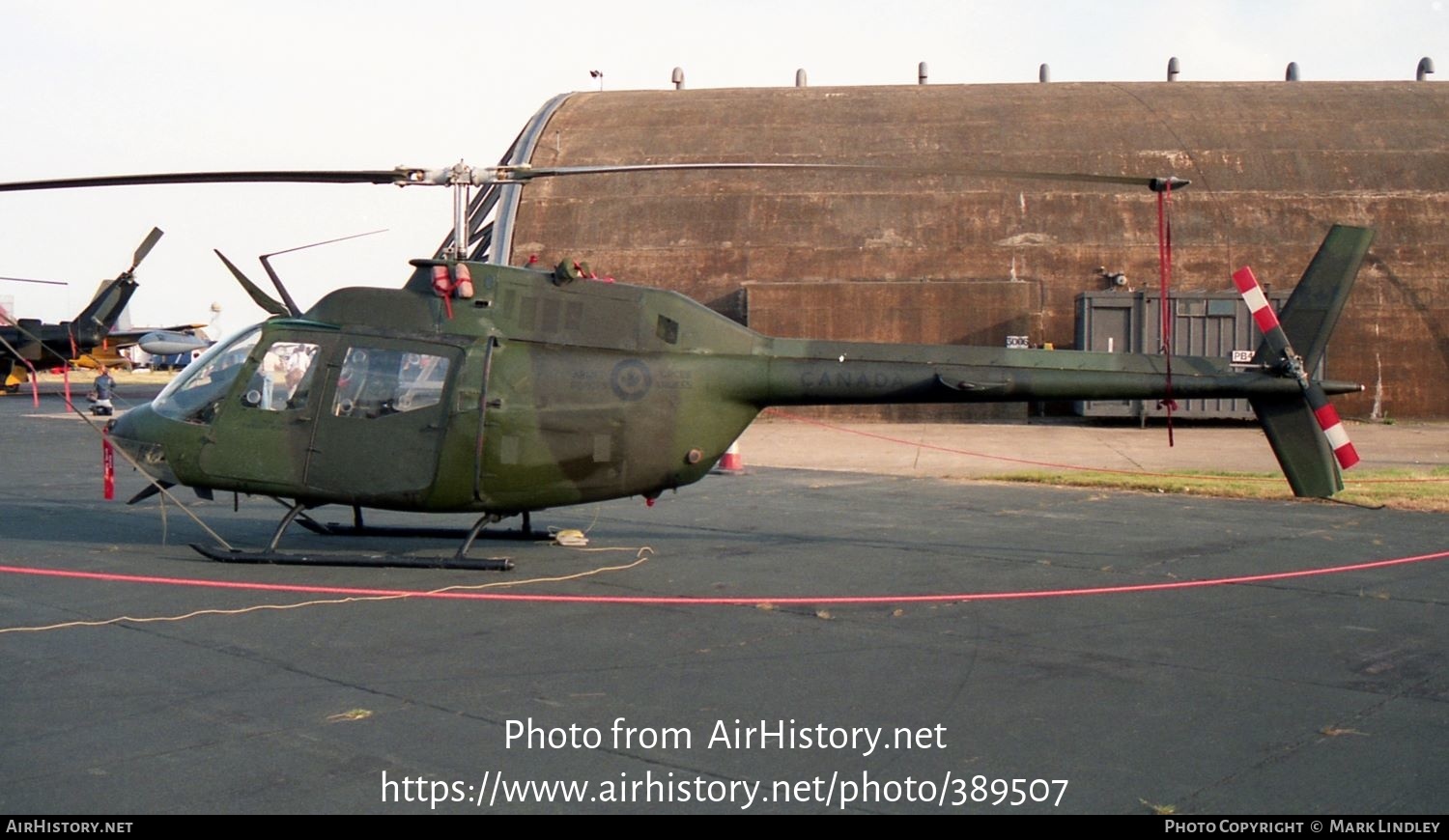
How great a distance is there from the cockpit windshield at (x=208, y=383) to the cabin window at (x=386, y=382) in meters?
1.05

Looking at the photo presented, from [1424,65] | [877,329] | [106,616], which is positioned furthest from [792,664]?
[1424,65]

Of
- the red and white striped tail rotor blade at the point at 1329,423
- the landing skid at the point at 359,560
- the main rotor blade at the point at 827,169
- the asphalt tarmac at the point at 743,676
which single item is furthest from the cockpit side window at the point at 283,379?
the red and white striped tail rotor blade at the point at 1329,423

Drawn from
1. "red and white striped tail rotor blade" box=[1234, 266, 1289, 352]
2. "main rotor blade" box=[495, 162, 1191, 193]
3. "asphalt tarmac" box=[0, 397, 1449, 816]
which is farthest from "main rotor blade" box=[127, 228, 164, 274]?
"red and white striped tail rotor blade" box=[1234, 266, 1289, 352]

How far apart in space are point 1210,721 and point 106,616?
24.1ft

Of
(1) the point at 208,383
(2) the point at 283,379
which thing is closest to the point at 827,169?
(2) the point at 283,379

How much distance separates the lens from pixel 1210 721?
21.4 feet

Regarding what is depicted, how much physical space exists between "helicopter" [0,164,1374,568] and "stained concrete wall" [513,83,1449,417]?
1948 centimetres

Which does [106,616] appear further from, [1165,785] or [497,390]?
[1165,785]

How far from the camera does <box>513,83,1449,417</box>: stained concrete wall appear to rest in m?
31.0

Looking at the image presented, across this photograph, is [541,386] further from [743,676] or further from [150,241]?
[150,241]

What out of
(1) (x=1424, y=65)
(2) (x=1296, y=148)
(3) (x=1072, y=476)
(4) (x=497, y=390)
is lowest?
(3) (x=1072, y=476)

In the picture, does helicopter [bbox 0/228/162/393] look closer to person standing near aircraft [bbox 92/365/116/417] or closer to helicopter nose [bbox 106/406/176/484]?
person standing near aircraft [bbox 92/365/116/417]

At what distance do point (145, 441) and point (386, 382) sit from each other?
2.36 m

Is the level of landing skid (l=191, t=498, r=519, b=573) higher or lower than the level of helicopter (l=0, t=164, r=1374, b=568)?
lower
